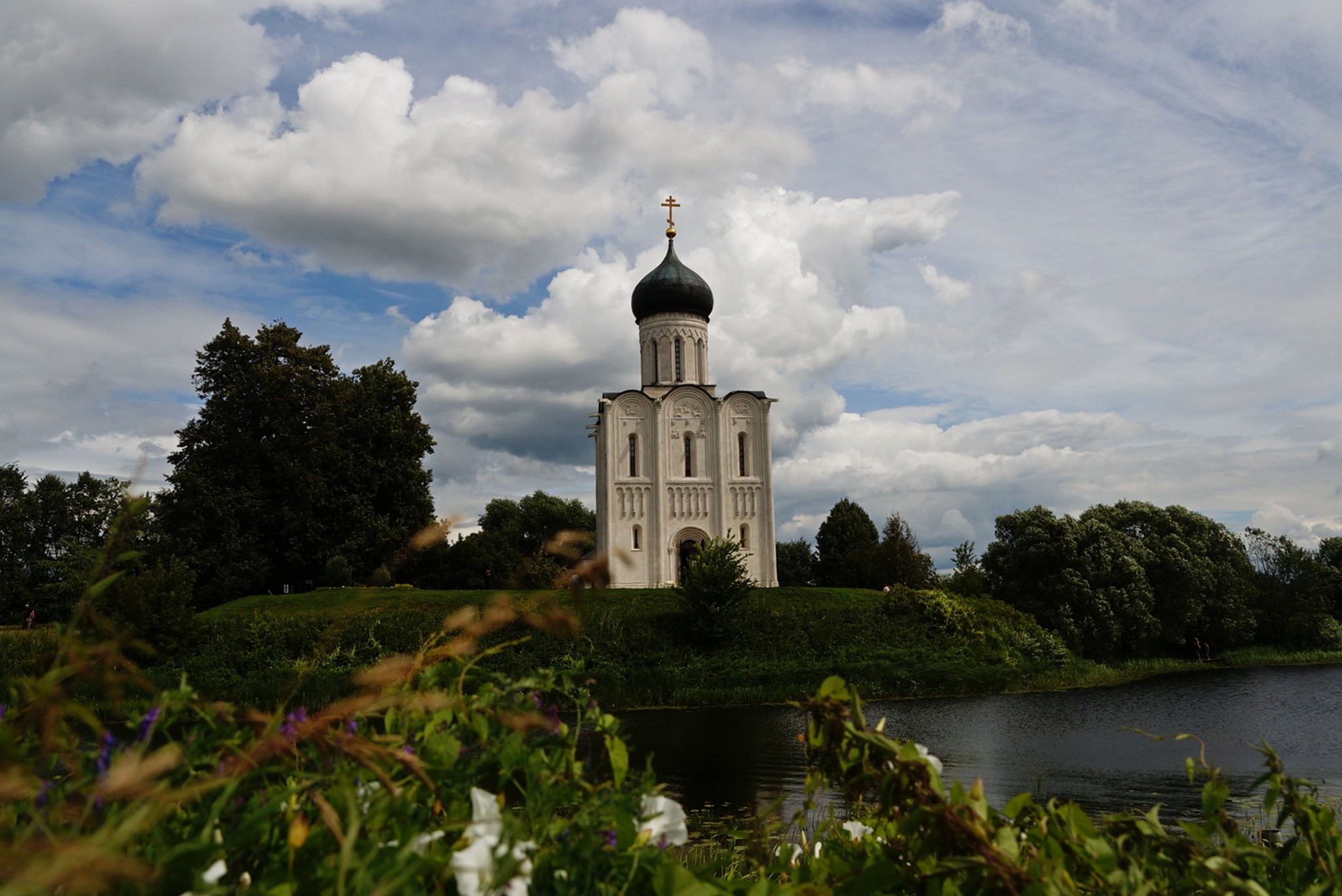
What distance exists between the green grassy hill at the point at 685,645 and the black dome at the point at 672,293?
41.5 feet

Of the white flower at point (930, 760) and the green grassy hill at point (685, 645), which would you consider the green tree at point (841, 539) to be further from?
the white flower at point (930, 760)

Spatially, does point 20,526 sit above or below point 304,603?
above

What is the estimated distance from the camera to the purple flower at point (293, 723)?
1256 mm

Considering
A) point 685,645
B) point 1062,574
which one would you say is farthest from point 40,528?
point 1062,574

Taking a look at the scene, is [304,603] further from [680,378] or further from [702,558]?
[680,378]

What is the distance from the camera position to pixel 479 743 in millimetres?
1491

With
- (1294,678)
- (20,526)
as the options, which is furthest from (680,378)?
(20,526)

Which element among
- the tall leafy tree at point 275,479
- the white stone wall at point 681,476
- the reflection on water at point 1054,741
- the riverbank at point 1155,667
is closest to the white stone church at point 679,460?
the white stone wall at point 681,476

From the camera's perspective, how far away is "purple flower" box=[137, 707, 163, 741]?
4.09 feet

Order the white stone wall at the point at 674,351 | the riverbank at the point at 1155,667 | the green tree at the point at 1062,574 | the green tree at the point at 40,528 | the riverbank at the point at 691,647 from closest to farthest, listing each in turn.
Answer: the riverbank at the point at 691,647 → the riverbank at the point at 1155,667 → the green tree at the point at 1062,574 → the white stone wall at the point at 674,351 → the green tree at the point at 40,528

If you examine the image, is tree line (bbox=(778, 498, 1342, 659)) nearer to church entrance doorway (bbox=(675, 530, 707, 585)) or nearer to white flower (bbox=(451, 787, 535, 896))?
church entrance doorway (bbox=(675, 530, 707, 585))

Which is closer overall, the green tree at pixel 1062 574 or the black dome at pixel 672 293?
the green tree at pixel 1062 574

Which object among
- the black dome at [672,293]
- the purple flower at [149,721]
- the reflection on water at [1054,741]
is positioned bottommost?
the reflection on water at [1054,741]

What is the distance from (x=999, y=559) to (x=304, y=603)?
24194mm
